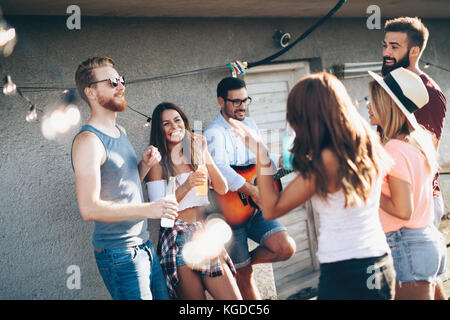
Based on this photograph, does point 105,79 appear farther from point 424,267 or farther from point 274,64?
point 274,64

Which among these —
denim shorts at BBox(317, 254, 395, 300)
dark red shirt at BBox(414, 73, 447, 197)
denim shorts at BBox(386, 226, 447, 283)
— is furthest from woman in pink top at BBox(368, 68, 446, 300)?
dark red shirt at BBox(414, 73, 447, 197)

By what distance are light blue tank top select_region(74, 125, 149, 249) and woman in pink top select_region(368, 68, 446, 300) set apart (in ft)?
4.63

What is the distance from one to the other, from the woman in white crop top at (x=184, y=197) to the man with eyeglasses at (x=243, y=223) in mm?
238

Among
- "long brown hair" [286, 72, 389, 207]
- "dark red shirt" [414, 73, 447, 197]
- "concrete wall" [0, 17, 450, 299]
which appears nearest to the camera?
"long brown hair" [286, 72, 389, 207]

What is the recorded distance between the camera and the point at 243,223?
3359 millimetres

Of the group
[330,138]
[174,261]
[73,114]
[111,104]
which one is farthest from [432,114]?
[73,114]

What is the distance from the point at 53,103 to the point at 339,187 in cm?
220

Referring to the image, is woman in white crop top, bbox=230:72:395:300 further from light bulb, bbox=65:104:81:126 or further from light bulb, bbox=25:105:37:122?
light bulb, bbox=65:104:81:126

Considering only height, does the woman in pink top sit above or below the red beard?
below

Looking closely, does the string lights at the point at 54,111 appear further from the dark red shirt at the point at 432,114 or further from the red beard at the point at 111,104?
the dark red shirt at the point at 432,114

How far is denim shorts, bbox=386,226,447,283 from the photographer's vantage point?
235 cm

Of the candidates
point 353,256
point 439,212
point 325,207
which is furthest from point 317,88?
point 439,212

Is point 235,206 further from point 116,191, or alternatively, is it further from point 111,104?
point 111,104

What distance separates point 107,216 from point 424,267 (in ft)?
5.70
